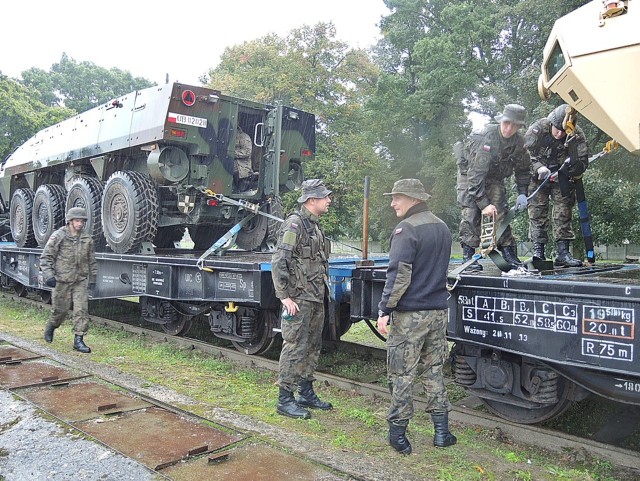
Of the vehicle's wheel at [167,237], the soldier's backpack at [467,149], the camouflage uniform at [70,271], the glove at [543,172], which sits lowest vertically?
the camouflage uniform at [70,271]

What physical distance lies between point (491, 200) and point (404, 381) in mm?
2264

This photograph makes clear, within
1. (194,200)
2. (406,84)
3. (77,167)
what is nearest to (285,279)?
(194,200)

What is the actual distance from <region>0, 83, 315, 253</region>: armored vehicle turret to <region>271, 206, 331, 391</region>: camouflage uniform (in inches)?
110

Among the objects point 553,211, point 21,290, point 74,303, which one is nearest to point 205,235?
point 74,303

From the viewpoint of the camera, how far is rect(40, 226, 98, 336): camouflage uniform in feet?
24.4

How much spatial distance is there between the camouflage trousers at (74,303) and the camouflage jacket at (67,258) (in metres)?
0.10

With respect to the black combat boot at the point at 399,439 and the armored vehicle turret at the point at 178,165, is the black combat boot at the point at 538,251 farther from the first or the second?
the armored vehicle turret at the point at 178,165

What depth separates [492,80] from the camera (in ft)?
97.2

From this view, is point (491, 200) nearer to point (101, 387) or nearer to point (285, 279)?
point (285, 279)

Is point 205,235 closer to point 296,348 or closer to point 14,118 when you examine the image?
point 296,348

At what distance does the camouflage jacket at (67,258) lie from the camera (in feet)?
24.4

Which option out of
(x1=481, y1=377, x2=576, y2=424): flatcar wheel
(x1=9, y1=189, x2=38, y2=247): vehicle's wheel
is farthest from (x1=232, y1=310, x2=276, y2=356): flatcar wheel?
(x1=9, y1=189, x2=38, y2=247): vehicle's wheel

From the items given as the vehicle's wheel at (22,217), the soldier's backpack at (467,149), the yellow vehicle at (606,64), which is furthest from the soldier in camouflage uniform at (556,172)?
the vehicle's wheel at (22,217)

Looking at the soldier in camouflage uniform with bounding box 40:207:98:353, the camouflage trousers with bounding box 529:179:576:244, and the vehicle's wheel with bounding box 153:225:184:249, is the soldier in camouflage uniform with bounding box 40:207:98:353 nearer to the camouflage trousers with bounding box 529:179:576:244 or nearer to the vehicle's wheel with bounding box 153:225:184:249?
the vehicle's wheel with bounding box 153:225:184:249
